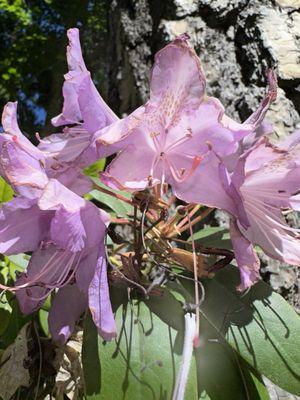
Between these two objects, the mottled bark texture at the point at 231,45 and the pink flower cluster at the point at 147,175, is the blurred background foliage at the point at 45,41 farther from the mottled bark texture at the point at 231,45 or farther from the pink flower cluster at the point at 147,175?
the pink flower cluster at the point at 147,175

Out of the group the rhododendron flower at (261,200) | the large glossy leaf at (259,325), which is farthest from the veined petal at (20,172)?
the large glossy leaf at (259,325)

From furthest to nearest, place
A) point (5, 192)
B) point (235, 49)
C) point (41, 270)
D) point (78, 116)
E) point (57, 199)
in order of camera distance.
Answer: point (235, 49) < point (5, 192) < point (78, 116) < point (41, 270) < point (57, 199)

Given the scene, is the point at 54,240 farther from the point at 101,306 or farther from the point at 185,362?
the point at 185,362

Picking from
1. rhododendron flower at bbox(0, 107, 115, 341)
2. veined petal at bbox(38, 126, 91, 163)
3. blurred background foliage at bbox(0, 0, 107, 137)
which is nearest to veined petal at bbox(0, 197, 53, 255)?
rhododendron flower at bbox(0, 107, 115, 341)

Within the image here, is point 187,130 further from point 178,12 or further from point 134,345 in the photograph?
point 178,12

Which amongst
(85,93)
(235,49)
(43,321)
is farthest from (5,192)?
(235,49)

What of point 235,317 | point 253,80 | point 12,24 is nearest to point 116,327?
point 235,317
